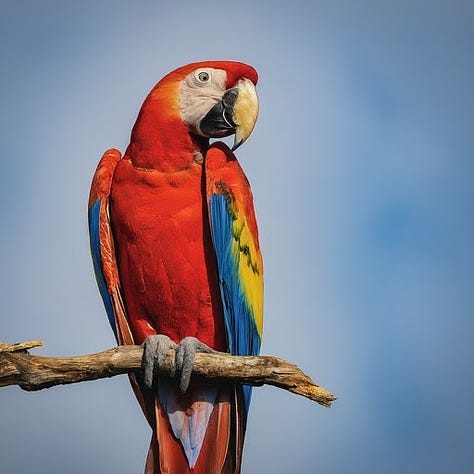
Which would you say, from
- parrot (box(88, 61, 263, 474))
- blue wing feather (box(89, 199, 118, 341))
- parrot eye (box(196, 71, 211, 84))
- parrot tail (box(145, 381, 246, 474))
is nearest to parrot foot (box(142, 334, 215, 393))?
parrot (box(88, 61, 263, 474))

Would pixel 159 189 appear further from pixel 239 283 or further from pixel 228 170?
pixel 239 283

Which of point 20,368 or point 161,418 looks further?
point 161,418

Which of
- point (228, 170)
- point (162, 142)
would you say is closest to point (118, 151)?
point (162, 142)

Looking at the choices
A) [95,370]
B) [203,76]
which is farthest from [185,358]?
[203,76]

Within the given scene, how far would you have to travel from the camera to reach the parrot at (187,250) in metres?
4.23

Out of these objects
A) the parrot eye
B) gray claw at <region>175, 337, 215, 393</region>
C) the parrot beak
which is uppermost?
the parrot eye

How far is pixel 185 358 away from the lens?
3.88m

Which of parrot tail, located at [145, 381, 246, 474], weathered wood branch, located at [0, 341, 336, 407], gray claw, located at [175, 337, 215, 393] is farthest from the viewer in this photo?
parrot tail, located at [145, 381, 246, 474]

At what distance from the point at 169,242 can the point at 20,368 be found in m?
1.03

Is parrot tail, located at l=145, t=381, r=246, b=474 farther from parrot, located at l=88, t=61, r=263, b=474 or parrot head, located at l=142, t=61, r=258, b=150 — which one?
parrot head, located at l=142, t=61, r=258, b=150

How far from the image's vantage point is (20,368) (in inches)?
143

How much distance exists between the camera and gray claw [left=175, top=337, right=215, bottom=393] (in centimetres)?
387

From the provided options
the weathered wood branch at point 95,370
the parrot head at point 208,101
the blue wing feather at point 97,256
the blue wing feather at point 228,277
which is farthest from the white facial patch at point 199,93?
the weathered wood branch at point 95,370

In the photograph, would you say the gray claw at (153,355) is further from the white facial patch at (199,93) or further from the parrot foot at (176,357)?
the white facial patch at (199,93)
